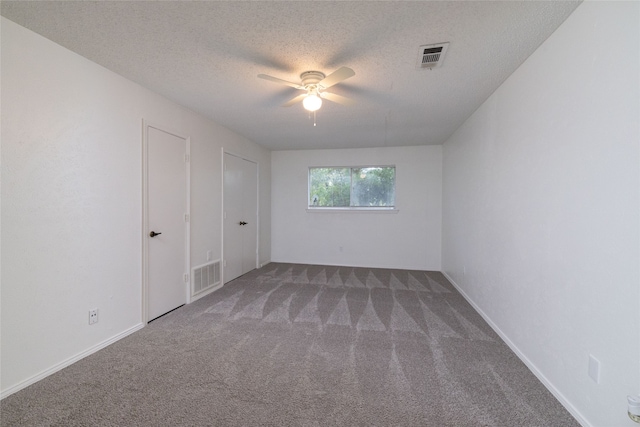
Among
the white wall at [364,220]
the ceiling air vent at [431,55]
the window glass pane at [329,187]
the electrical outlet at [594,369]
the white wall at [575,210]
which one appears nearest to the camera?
the white wall at [575,210]

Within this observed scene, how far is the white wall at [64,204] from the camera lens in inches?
67.8

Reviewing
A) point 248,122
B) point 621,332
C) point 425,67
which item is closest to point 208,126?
point 248,122

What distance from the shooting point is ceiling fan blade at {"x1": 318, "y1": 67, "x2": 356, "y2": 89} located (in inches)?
76.2

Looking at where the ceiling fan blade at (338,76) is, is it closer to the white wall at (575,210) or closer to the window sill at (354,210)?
the white wall at (575,210)

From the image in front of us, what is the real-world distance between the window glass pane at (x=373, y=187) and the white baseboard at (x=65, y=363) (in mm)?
4197

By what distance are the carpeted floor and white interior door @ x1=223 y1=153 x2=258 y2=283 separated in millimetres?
1243

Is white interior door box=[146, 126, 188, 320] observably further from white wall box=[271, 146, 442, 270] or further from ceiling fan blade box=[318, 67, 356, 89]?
white wall box=[271, 146, 442, 270]

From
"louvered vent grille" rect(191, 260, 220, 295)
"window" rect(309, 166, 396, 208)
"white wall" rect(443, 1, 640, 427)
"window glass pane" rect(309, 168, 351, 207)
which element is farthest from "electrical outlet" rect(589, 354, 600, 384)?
"window glass pane" rect(309, 168, 351, 207)

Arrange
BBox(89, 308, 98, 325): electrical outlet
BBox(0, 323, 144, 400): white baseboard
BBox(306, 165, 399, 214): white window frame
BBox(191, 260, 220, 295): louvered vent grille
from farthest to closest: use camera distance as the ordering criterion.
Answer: BBox(306, 165, 399, 214): white window frame
BBox(191, 260, 220, 295): louvered vent grille
BBox(89, 308, 98, 325): electrical outlet
BBox(0, 323, 144, 400): white baseboard

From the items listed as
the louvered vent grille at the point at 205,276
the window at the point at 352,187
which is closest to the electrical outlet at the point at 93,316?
the louvered vent grille at the point at 205,276

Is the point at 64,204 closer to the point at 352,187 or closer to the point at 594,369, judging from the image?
the point at 594,369

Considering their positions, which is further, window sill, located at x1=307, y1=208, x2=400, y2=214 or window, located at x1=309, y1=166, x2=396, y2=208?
window, located at x1=309, y1=166, x2=396, y2=208

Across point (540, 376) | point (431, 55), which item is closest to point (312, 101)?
point (431, 55)

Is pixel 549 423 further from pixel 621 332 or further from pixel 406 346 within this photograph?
pixel 406 346
